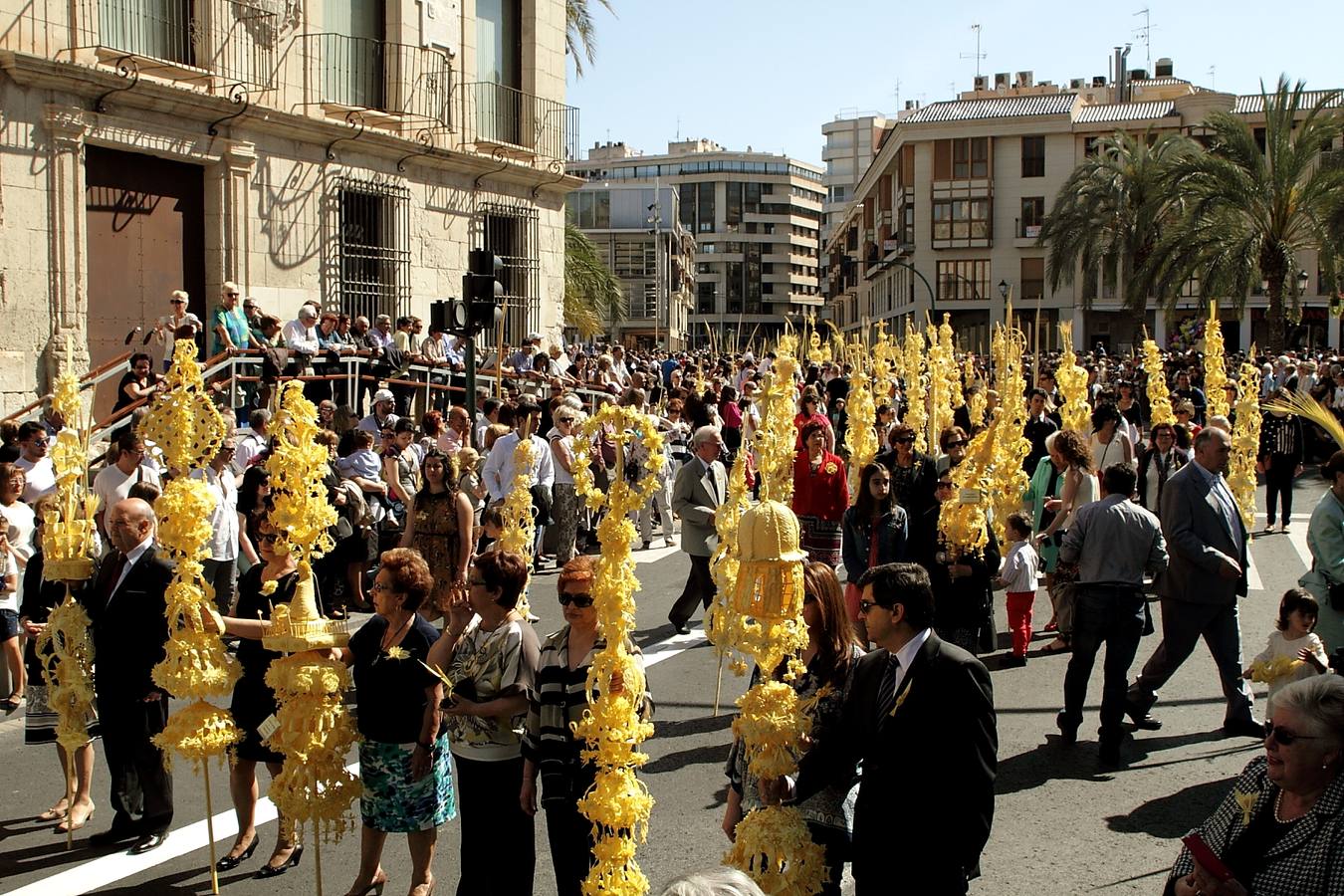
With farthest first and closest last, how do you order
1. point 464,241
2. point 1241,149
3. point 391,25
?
point 1241,149
point 464,241
point 391,25

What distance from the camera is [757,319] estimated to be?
13425 centimetres

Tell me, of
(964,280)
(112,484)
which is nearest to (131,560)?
(112,484)

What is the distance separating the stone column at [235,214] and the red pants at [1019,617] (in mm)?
11983

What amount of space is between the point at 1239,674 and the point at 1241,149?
25417mm

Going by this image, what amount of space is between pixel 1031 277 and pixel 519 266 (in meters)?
52.1

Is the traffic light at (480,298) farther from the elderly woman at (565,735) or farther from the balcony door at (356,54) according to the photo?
the elderly woman at (565,735)

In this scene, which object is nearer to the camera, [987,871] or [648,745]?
[987,871]

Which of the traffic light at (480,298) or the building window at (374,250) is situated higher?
the building window at (374,250)

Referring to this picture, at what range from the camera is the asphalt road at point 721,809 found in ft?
19.0

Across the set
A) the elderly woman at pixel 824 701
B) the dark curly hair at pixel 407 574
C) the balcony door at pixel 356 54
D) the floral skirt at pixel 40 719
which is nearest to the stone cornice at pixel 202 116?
the balcony door at pixel 356 54

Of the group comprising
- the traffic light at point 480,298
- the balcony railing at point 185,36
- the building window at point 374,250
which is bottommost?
the traffic light at point 480,298

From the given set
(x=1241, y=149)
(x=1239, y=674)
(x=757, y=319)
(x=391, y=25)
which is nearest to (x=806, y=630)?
(x=1239, y=674)

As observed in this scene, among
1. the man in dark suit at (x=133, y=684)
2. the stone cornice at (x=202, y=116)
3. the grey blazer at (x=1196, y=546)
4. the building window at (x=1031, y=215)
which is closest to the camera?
the man in dark suit at (x=133, y=684)

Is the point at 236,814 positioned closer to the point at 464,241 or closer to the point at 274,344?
the point at 274,344
